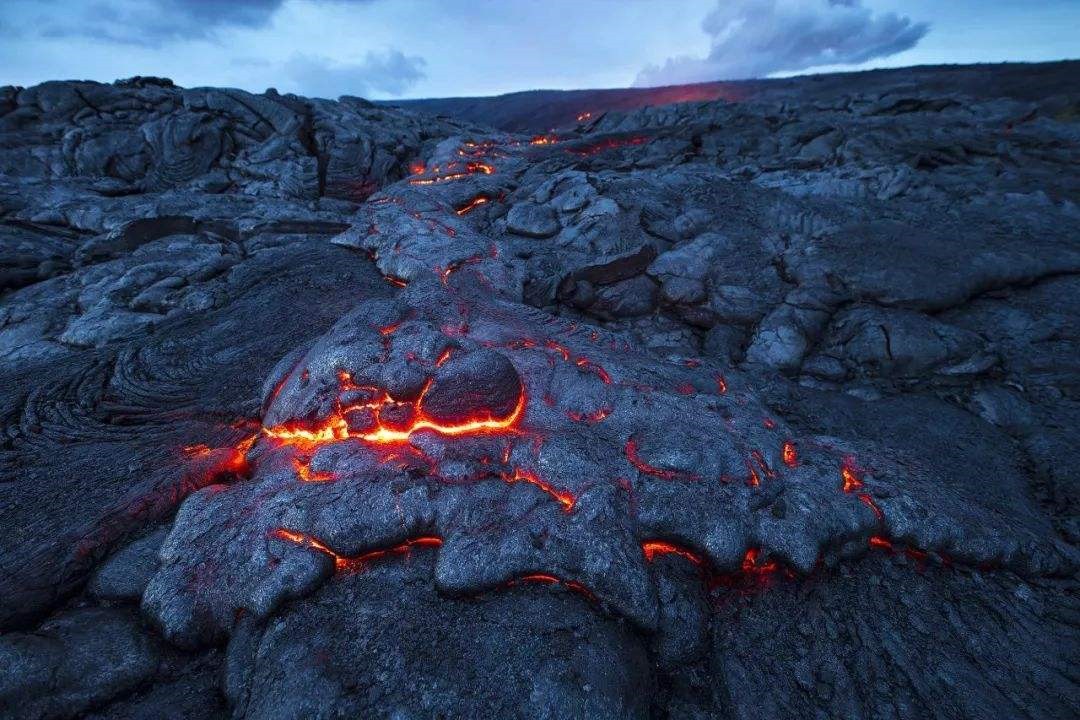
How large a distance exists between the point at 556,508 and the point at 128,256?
1287cm

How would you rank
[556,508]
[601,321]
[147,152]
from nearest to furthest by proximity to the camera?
1. [556,508]
2. [601,321]
3. [147,152]

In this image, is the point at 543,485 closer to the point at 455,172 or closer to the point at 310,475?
the point at 310,475

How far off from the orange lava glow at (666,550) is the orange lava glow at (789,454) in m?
1.87

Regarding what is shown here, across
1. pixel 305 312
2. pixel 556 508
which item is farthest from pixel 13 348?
pixel 556 508

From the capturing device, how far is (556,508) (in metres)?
4.61

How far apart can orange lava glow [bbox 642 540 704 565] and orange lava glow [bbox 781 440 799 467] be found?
187 cm

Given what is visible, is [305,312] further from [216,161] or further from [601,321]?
[216,161]

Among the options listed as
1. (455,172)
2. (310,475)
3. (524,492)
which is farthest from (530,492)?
(455,172)

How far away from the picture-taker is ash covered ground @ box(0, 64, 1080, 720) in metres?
3.79

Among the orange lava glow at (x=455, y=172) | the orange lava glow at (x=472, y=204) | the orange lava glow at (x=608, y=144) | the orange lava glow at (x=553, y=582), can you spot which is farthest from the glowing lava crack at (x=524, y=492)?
the orange lava glow at (x=608, y=144)

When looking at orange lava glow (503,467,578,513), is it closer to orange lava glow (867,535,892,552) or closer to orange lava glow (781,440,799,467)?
orange lava glow (781,440,799,467)

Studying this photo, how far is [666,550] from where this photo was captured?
459 centimetres

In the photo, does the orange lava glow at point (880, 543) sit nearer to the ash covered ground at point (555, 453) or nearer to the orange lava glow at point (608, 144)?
the ash covered ground at point (555, 453)

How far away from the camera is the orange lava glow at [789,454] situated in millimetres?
5469
